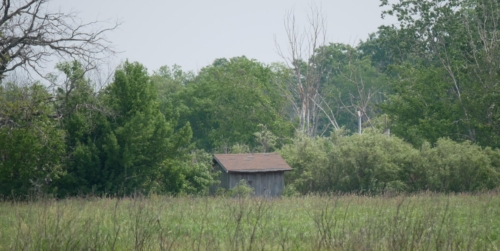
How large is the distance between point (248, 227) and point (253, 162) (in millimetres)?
30100

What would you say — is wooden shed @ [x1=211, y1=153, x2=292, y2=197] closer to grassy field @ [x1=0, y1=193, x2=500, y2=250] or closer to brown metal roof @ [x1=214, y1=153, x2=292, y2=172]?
brown metal roof @ [x1=214, y1=153, x2=292, y2=172]

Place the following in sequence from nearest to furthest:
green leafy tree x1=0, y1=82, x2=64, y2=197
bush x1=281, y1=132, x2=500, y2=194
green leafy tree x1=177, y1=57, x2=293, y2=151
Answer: green leafy tree x1=0, y1=82, x2=64, y2=197
bush x1=281, y1=132, x2=500, y2=194
green leafy tree x1=177, y1=57, x2=293, y2=151

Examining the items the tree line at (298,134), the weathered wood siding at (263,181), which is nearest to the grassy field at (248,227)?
the tree line at (298,134)

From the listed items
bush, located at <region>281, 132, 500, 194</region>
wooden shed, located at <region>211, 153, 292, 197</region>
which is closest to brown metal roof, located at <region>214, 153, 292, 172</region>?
wooden shed, located at <region>211, 153, 292, 197</region>

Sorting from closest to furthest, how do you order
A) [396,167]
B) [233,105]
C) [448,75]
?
[396,167], [448,75], [233,105]

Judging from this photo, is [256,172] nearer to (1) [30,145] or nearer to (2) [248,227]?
(1) [30,145]

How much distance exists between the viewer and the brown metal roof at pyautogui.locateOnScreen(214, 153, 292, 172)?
40219 mm

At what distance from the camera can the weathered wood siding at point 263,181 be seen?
4116 cm

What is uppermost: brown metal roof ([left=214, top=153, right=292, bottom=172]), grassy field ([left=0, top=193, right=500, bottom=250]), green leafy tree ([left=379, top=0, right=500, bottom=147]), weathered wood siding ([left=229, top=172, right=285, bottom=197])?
green leafy tree ([left=379, top=0, right=500, bottom=147])

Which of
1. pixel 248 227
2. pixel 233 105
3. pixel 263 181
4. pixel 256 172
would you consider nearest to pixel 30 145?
pixel 256 172

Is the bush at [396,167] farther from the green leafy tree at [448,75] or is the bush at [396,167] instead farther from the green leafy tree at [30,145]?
the green leafy tree at [30,145]

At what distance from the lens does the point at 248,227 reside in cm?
1188

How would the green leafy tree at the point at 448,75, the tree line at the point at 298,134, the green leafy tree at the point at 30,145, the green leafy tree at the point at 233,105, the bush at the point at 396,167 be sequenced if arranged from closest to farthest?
the green leafy tree at the point at 30,145, the tree line at the point at 298,134, the bush at the point at 396,167, the green leafy tree at the point at 448,75, the green leafy tree at the point at 233,105

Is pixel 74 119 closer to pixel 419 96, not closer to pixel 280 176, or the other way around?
pixel 280 176
